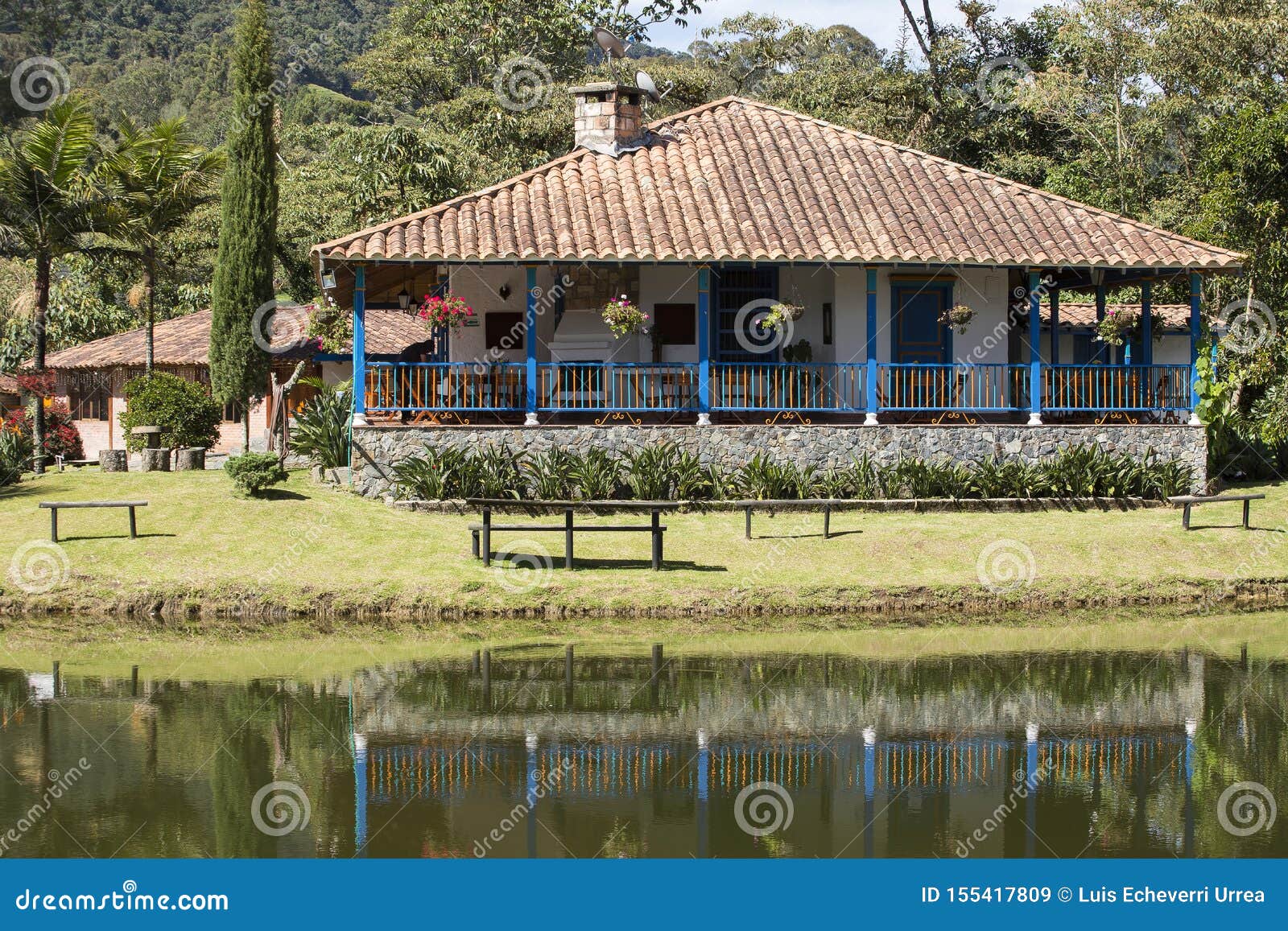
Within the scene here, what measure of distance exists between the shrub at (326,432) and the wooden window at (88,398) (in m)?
14.7

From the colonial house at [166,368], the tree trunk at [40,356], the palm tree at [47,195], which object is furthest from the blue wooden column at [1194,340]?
the tree trunk at [40,356]

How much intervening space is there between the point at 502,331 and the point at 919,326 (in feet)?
23.9

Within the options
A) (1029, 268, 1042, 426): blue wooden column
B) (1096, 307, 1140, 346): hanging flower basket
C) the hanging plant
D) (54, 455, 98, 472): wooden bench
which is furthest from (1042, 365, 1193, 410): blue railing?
(54, 455, 98, 472): wooden bench

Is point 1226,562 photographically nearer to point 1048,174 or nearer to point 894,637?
point 894,637

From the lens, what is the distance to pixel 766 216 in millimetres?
24297

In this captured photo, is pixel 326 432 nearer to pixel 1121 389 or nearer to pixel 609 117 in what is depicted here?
pixel 609 117

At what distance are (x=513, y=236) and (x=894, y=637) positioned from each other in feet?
33.2

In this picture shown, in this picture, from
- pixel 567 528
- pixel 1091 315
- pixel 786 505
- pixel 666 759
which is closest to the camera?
pixel 666 759

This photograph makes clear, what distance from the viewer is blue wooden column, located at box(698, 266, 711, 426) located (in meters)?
23.2

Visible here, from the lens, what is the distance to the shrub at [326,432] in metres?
23.7

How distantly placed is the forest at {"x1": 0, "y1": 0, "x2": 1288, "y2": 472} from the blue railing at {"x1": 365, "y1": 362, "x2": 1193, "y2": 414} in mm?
2511

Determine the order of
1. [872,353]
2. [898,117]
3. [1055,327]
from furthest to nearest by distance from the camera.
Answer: [898,117]
[1055,327]
[872,353]

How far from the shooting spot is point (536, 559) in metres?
19.0

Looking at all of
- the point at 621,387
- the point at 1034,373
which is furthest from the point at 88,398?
the point at 1034,373
